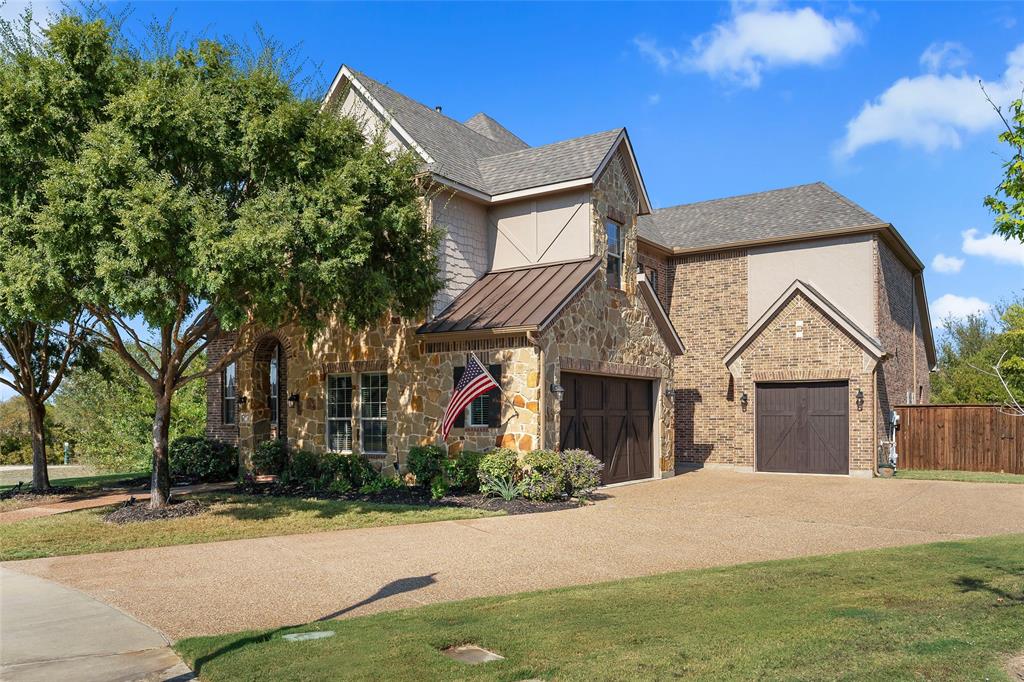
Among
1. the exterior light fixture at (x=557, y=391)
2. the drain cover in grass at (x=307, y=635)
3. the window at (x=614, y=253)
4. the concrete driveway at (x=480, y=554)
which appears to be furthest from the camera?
the window at (x=614, y=253)

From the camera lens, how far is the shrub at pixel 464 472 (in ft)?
52.9

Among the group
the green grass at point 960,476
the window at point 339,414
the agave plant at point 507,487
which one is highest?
the window at point 339,414

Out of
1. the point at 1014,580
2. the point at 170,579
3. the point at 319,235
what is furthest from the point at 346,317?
the point at 1014,580

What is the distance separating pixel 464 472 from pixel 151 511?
586cm

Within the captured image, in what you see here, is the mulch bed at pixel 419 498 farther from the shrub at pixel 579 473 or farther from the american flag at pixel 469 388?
the american flag at pixel 469 388

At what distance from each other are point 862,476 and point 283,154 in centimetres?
1688

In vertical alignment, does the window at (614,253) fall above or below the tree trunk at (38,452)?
above

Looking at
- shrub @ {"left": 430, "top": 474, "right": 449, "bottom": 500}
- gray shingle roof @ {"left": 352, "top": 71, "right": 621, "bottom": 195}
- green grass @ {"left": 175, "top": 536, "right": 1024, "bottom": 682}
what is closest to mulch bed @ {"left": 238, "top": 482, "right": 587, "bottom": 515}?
shrub @ {"left": 430, "top": 474, "right": 449, "bottom": 500}

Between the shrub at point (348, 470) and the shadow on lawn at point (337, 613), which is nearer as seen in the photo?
the shadow on lawn at point (337, 613)

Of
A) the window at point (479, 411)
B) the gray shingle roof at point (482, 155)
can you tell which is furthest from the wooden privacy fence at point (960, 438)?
the window at point (479, 411)

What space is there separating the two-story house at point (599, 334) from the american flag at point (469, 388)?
0.80 m

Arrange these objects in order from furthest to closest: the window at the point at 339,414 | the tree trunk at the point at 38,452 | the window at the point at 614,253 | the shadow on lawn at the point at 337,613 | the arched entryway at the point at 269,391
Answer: the arched entryway at the point at 269,391 → the window at the point at 614,253 → the window at the point at 339,414 → the tree trunk at the point at 38,452 → the shadow on lawn at the point at 337,613

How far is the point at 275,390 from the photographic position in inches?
837

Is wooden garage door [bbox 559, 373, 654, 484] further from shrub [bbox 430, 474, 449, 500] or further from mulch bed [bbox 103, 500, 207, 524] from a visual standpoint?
mulch bed [bbox 103, 500, 207, 524]
